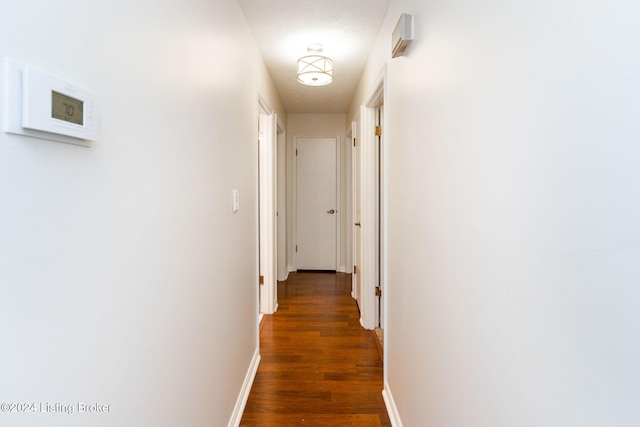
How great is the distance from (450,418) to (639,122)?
1.02 meters

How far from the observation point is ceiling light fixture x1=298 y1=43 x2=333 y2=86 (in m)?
2.66

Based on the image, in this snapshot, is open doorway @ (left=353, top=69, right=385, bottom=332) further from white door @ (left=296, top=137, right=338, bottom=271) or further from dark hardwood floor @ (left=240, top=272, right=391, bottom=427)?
white door @ (left=296, top=137, right=338, bottom=271)

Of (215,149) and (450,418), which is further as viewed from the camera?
(215,149)

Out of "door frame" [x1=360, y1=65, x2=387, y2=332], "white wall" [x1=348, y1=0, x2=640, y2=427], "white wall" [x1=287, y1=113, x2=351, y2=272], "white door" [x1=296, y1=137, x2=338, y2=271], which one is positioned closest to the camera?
"white wall" [x1=348, y1=0, x2=640, y2=427]

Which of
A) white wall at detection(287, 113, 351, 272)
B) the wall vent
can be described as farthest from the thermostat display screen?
white wall at detection(287, 113, 351, 272)

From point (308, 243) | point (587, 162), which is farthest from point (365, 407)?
point (308, 243)

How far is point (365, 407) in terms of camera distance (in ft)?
6.73

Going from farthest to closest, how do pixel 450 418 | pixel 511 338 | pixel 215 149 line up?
1. pixel 215 149
2. pixel 450 418
3. pixel 511 338

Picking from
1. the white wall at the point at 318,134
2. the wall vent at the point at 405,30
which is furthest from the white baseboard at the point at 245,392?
the white wall at the point at 318,134

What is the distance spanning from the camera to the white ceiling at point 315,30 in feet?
6.89

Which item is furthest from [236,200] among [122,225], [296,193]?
[296,193]

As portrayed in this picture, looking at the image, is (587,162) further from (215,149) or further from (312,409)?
(312,409)

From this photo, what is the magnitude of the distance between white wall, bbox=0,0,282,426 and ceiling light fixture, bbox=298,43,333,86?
106cm

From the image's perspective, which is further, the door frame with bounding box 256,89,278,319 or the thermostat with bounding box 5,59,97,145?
the door frame with bounding box 256,89,278,319
